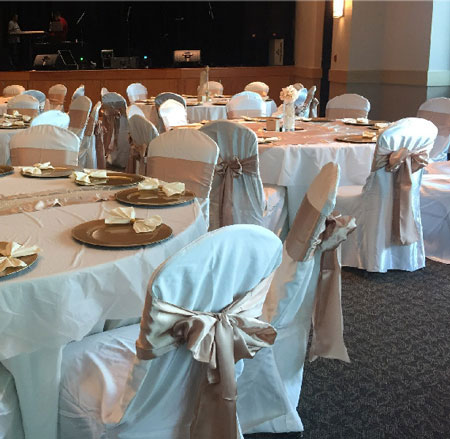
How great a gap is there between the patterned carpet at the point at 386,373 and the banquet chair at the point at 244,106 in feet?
9.57

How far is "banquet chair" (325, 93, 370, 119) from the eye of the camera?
5828 millimetres

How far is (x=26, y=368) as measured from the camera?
1589 millimetres

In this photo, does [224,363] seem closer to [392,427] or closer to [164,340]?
[164,340]

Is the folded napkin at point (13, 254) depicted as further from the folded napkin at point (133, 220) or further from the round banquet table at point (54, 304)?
the folded napkin at point (133, 220)

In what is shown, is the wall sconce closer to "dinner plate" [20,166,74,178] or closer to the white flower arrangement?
the white flower arrangement

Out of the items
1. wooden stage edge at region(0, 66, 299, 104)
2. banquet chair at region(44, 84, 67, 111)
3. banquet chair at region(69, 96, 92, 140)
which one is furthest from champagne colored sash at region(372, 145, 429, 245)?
wooden stage edge at region(0, 66, 299, 104)

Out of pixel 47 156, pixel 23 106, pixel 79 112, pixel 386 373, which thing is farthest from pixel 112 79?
pixel 386 373

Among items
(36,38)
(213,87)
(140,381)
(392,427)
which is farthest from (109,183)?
(36,38)

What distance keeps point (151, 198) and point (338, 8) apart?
7.90 meters

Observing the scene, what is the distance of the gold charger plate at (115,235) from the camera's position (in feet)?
5.66

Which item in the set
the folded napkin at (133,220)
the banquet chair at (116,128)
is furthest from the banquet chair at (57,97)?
the folded napkin at (133,220)

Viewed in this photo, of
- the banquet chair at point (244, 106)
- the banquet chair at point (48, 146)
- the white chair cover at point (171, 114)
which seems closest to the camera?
the banquet chair at point (48, 146)

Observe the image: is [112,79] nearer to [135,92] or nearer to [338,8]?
[135,92]

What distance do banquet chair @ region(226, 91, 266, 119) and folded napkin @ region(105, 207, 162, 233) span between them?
4.11 m
